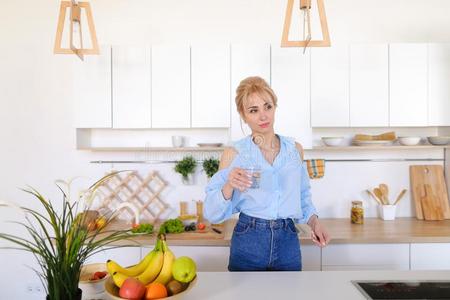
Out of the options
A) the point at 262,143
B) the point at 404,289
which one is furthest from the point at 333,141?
the point at 404,289

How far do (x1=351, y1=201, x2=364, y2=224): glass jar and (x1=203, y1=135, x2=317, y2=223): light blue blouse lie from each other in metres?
0.97

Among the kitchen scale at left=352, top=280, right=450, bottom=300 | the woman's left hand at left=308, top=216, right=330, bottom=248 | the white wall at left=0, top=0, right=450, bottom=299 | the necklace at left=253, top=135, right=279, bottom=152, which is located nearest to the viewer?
the kitchen scale at left=352, top=280, right=450, bottom=300

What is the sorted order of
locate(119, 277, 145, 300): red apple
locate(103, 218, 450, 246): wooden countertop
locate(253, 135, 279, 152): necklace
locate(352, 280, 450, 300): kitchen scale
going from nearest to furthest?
locate(119, 277, 145, 300): red apple < locate(352, 280, 450, 300): kitchen scale < locate(253, 135, 279, 152): necklace < locate(103, 218, 450, 246): wooden countertop

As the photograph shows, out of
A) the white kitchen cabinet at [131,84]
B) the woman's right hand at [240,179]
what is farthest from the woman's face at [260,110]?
the white kitchen cabinet at [131,84]

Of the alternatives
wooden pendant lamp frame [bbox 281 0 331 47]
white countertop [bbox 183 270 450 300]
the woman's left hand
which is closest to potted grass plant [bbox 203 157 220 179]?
wooden pendant lamp frame [bbox 281 0 331 47]

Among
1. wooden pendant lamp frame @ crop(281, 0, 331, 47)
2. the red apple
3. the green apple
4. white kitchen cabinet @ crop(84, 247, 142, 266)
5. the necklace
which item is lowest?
white kitchen cabinet @ crop(84, 247, 142, 266)

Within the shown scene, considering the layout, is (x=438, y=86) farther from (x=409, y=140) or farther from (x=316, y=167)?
(x=316, y=167)

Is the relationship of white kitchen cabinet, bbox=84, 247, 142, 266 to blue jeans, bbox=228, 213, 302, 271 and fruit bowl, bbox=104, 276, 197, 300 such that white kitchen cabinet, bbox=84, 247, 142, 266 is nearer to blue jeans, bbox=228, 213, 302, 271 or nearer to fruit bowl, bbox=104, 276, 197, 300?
blue jeans, bbox=228, 213, 302, 271

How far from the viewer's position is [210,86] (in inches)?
86.9

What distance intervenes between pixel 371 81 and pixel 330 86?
27 centimetres

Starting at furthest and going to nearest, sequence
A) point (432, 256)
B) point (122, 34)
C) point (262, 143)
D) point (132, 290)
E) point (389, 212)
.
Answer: point (122, 34)
point (389, 212)
point (432, 256)
point (262, 143)
point (132, 290)

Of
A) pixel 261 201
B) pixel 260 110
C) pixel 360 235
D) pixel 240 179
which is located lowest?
pixel 360 235

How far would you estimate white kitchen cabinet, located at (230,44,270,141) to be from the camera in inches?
86.6

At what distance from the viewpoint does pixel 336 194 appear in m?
2.51
